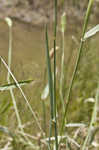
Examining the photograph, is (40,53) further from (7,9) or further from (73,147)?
(73,147)

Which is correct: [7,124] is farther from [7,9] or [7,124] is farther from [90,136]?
[7,9]

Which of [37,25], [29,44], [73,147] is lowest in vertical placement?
[37,25]

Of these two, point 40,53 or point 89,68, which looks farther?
point 40,53

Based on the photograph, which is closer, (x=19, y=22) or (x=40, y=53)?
(x=40, y=53)

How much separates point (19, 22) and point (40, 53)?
1328 millimetres

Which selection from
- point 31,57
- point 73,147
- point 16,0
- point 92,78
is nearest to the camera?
point 73,147

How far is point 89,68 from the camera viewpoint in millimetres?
2180

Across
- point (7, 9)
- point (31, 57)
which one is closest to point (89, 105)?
point (31, 57)

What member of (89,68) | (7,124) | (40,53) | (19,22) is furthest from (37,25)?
(7,124)

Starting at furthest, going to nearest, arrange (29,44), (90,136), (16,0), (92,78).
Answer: (16,0), (29,44), (92,78), (90,136)

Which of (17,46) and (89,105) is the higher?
(89,105)

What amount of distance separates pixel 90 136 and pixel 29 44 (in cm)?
281

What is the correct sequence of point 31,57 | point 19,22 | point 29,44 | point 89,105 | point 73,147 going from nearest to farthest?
point 73,147 → point 89,105 → point 31,57 → point 29,44 → point 19,22

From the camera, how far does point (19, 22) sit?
4301 mm
